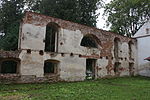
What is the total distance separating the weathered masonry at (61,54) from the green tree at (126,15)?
6.41m

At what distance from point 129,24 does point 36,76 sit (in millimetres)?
19862

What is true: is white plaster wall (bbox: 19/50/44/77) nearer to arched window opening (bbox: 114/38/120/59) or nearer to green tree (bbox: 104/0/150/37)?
arched window opening (bbox: 114/38/120/59)

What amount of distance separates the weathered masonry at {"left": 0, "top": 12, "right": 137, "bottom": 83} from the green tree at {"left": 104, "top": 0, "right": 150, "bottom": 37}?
641 centimetres

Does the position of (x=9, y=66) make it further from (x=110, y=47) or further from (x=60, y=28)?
(x=110, y=47)

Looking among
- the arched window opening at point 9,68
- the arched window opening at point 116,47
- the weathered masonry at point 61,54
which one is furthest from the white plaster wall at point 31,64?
the arched window opening at point 116,47

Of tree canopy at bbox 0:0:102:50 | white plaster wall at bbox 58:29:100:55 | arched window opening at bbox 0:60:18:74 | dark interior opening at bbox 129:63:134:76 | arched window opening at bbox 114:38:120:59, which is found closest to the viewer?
white plaster wall at bbox 58:29:100:55

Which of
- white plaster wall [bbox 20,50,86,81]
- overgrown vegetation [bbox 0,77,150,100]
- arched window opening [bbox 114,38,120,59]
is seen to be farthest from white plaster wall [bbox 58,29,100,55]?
arched window opening [bbox 114,38,120,59]

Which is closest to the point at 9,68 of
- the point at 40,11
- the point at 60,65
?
the point at 60,65

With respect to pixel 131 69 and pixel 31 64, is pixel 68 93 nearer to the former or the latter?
pixel 31 64

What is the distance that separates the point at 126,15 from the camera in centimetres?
2478

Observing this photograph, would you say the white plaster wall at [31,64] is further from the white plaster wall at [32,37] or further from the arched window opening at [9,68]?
the arched window opening at [9,68]

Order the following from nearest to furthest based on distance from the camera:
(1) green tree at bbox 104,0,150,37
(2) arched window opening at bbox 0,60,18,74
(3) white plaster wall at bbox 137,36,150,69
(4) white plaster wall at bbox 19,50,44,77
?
(4) white plaster wall at bbox 19,50,44,77, (2) arched window opening at bbox 0,60,18,74, (3) white plaster wall at bbox 137,36,150,69, (1) green tree at bbox 104,0,150,37

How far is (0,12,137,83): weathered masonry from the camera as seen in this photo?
35.2 ft

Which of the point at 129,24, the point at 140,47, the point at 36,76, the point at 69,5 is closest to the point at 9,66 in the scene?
the point at 36,76
